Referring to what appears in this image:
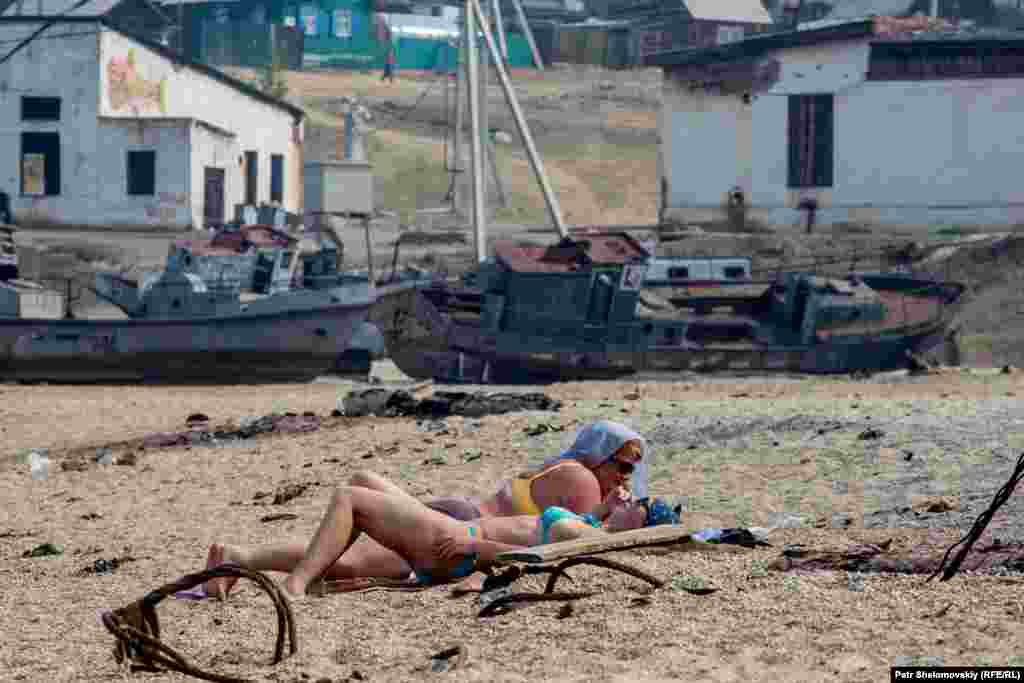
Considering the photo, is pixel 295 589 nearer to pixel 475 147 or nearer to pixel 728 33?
pixel 475 147

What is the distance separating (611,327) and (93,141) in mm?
21736

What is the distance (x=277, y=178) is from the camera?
166ft

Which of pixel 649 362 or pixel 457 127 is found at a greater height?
pixel 457 127

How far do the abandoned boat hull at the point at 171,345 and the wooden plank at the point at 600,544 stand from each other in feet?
62.6

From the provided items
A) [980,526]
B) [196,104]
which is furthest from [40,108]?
[980,526]

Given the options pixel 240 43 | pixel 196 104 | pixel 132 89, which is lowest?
pixel 196 104

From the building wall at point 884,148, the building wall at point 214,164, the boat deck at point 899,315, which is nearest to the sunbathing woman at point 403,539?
the boat deck at point 899,315

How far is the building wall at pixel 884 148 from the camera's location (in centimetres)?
3738

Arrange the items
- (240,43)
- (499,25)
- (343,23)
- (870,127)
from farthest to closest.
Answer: (343,23) < (240,43) < (499,25) < (870,127)

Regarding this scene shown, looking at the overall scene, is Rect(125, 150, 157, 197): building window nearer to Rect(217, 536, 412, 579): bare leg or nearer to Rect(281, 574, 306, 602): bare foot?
Rect(217, 536, 412, 579): bare leg

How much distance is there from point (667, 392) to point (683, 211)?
20.2 m

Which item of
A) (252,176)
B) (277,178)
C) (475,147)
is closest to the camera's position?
(475,147)

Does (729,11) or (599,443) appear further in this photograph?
(729,11)

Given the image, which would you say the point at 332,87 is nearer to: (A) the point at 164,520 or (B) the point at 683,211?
(B) the point at 683,211
